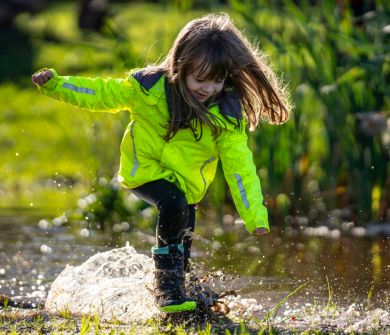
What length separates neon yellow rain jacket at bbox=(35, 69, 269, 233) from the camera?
4.64 meters

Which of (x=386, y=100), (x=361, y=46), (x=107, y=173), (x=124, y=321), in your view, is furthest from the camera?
(x=107, y=173)

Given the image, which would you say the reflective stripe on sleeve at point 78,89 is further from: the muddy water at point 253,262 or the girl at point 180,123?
the muddy water at point 253,262

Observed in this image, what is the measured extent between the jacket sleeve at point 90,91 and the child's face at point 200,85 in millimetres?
270

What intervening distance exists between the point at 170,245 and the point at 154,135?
1.57 feet

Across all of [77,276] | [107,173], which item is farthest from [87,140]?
[77,276]

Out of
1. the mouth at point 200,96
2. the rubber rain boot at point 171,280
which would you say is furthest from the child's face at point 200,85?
the rubber rain boot at point 171,280

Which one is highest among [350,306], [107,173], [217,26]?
[217,26]

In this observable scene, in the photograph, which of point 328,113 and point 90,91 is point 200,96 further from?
point 328,113

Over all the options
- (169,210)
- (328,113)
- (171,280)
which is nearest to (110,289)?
(171,280)

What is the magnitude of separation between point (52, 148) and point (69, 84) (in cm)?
584

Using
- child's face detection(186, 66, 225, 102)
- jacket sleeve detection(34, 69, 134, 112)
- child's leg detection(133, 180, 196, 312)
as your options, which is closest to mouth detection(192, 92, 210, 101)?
child's face detection(186, 66, 225, 102)

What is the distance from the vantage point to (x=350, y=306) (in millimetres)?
4988

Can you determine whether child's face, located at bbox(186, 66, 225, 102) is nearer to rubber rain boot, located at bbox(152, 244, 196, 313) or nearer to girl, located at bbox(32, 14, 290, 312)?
girl, located at bbox(32, 14, 290, 312)

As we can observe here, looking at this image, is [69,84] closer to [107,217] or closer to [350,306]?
[350,306]
